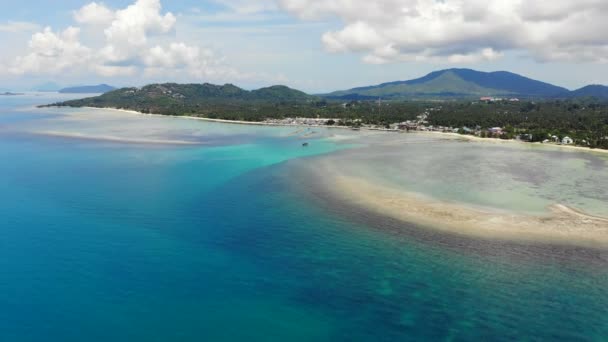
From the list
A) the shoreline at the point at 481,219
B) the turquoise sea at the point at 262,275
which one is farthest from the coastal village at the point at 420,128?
the shoreline at the point at 481,219

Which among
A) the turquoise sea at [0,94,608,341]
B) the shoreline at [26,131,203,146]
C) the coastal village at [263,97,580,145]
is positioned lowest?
the turquoise sea at [0,94,608,341]

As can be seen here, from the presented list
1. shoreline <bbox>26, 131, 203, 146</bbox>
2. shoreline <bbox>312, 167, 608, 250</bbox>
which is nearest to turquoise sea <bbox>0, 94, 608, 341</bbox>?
shoreline <bbox>312, 167, 608, 250</bbox>

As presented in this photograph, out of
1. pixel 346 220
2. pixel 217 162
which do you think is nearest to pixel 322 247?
pixel 346 220

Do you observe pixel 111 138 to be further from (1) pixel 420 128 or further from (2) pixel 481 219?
(2) pixel 481 219

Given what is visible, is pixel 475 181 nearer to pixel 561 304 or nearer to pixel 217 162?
pixel 561 304

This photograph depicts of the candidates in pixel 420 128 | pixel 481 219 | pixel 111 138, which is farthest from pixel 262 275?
pixel 420 128

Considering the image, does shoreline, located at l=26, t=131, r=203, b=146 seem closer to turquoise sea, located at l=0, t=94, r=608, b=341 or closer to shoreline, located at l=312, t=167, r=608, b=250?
turquoise sea, located at l=0, t=94, r=608, b=341

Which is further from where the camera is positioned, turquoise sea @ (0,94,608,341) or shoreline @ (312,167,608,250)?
shoreline @ (312,167,608,250)

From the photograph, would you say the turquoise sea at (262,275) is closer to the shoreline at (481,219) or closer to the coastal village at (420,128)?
the shoreline at (481,219)
